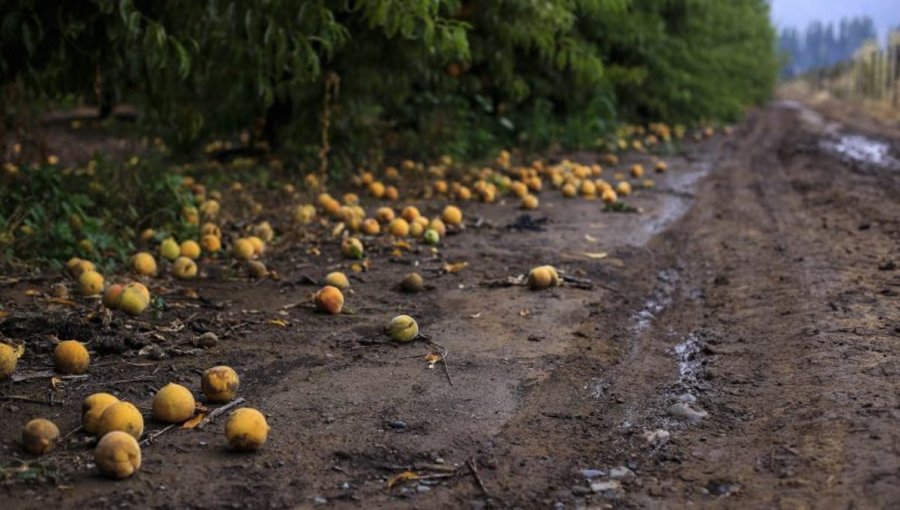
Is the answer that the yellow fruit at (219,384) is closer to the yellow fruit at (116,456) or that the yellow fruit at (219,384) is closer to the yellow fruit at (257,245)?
the yellow fruit at (116,456)

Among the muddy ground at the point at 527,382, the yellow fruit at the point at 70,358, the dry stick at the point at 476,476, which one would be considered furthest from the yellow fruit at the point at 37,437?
the dry stick at the point at 476,476

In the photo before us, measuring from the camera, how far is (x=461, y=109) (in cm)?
1260

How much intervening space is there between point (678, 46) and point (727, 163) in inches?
168

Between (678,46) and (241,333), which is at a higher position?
(678,46)

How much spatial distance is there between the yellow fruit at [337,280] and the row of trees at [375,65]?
1.56 meters

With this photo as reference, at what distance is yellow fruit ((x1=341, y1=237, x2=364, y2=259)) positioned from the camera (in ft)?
20.6

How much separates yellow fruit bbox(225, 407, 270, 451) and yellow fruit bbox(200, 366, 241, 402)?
17.3 inches

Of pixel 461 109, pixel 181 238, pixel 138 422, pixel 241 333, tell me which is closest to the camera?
pixel 138 422

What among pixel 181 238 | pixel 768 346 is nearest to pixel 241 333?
pixel 181 238

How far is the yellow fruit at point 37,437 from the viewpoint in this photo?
3.10 metres

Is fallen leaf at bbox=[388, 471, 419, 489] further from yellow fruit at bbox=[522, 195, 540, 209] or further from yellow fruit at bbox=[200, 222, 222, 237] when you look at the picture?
yellow fruit at bbox=[522, 195, 540, 209]

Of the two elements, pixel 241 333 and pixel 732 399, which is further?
pixel 241 333

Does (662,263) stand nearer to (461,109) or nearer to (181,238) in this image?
(181,238)

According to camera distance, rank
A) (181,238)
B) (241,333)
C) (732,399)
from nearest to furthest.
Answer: (732,399) < (241,333) < (181,238)
